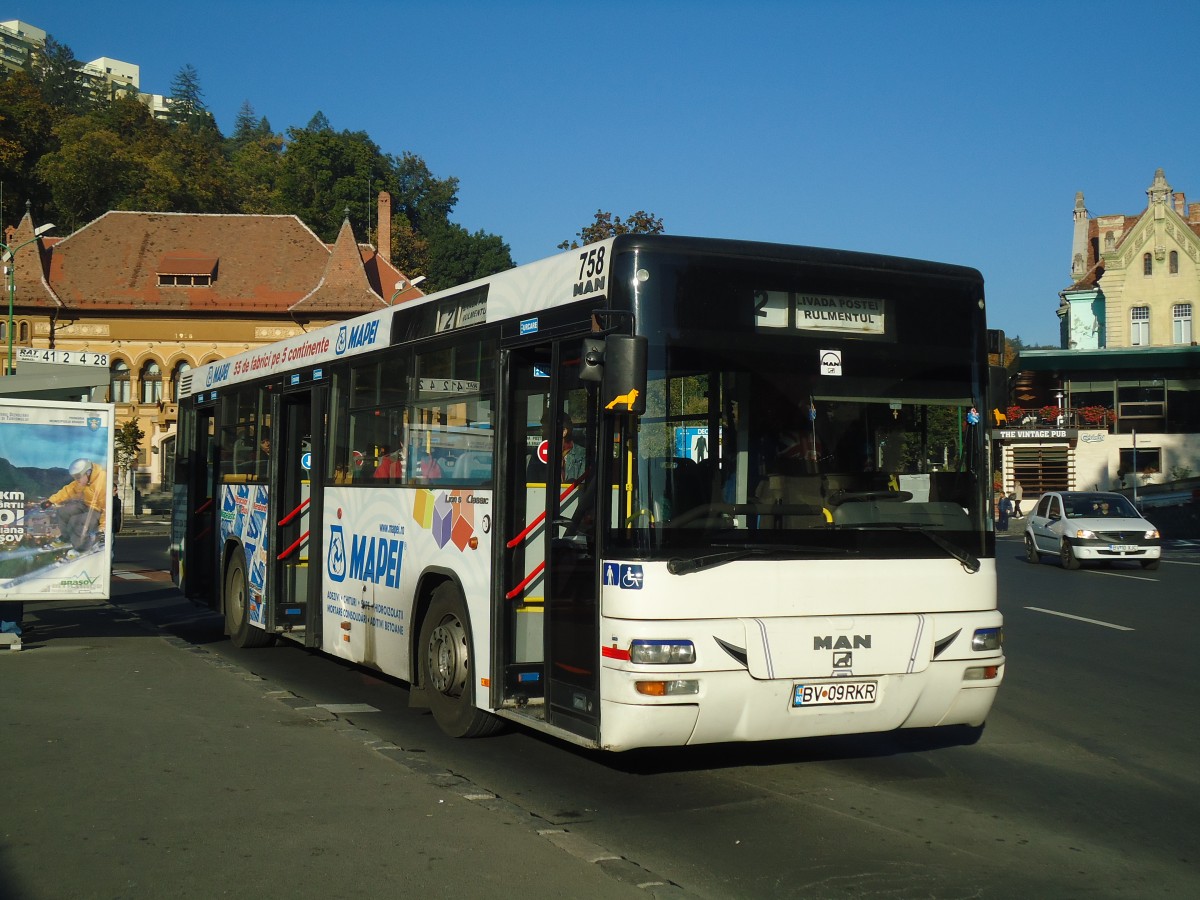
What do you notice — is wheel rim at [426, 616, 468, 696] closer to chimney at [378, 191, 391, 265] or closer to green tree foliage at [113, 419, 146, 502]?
green tree foliage at [113, 419, 146, 502]

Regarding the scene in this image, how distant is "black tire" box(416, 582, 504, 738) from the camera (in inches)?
348

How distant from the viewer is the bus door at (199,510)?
51.9 ft

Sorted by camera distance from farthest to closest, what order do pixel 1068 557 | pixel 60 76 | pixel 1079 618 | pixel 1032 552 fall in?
pixel 60 76 → pixel 1032 552 → pixel 1068 557 → pixel 1079 618

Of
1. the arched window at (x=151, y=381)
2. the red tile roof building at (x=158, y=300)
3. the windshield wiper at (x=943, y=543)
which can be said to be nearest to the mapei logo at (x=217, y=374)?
the windshield wiper at (x=943, y=543)

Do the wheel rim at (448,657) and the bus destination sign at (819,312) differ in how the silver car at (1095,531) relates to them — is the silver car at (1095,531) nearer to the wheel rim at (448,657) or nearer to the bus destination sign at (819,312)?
the wheel rim at (448,657)

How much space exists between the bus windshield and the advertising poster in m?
8.47

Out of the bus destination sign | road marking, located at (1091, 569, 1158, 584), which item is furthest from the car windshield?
the bus destination sign

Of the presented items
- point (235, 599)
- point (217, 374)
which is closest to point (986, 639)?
point (235, 599)

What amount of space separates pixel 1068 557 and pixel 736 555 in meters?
22.8

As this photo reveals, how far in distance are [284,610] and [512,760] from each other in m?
5.10

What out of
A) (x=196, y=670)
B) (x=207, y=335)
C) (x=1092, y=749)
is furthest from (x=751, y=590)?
(x=207, y=335)

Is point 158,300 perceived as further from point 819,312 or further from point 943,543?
point 943,543

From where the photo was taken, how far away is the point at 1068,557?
91.1 ft

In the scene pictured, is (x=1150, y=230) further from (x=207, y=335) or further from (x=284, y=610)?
(x=284, y=610)
